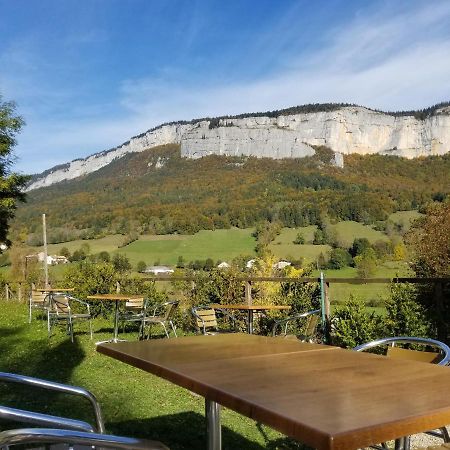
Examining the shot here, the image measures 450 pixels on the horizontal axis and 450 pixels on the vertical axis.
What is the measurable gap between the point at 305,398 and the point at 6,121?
69.4ft

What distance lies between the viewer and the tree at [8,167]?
1966 centimetres

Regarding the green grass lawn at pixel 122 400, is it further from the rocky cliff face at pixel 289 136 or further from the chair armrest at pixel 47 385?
the rocky cliff face at pixel 289 136

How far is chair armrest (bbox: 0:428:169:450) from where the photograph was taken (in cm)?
127

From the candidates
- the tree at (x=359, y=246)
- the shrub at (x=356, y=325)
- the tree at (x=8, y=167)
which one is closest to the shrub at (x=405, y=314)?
the shrub at (x=356, y=325)

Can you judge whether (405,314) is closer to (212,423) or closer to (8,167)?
(212,423)

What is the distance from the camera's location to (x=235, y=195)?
112 feet

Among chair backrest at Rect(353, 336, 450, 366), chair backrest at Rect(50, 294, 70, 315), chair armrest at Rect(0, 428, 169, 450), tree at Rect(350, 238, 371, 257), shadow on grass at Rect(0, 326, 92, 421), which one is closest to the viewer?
chair armrest at Rect(0, 428, 169, 450)

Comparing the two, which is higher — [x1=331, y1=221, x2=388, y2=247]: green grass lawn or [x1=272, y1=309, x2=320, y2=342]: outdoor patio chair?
[x1=331, y1=221, x2=388, y2=247]: green grass lawn

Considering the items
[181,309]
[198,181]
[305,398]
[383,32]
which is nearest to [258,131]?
[198,181]

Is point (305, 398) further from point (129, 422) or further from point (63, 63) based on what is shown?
point (63, 63)

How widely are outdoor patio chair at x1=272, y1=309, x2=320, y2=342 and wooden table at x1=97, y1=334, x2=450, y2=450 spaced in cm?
216

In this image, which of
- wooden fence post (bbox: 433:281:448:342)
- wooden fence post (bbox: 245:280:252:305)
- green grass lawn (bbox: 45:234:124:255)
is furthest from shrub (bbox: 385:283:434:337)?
green grass lawn (bbox: 45:234:124:255)

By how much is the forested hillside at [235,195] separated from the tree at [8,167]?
24.2 ft

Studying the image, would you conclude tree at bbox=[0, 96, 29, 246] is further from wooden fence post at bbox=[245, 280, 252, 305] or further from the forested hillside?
wooden fence post at bbox=[245, 280, 252, 305]
